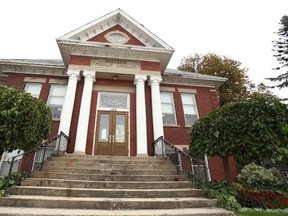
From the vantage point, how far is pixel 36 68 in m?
12.9

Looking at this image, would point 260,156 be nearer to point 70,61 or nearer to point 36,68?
point 70,61

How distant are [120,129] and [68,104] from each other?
3157 mm

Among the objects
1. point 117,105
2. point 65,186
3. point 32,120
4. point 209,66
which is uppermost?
point 209,66

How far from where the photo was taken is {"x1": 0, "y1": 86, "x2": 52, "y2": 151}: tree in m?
6.78

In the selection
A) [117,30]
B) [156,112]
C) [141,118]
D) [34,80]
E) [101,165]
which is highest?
[117,30]

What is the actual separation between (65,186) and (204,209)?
153 inches

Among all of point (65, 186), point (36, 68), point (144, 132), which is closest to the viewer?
point (65, 186)

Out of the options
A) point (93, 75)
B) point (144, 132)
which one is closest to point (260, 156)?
point (144, 132)

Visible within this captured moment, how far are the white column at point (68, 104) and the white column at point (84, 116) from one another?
1.72ft

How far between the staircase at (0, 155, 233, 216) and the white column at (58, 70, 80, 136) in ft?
7.47

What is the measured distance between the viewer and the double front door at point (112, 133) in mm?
11008

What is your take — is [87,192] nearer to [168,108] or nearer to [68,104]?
[68,104]

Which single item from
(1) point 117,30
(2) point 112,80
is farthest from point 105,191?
(1) point 117,30

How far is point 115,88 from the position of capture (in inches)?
500
